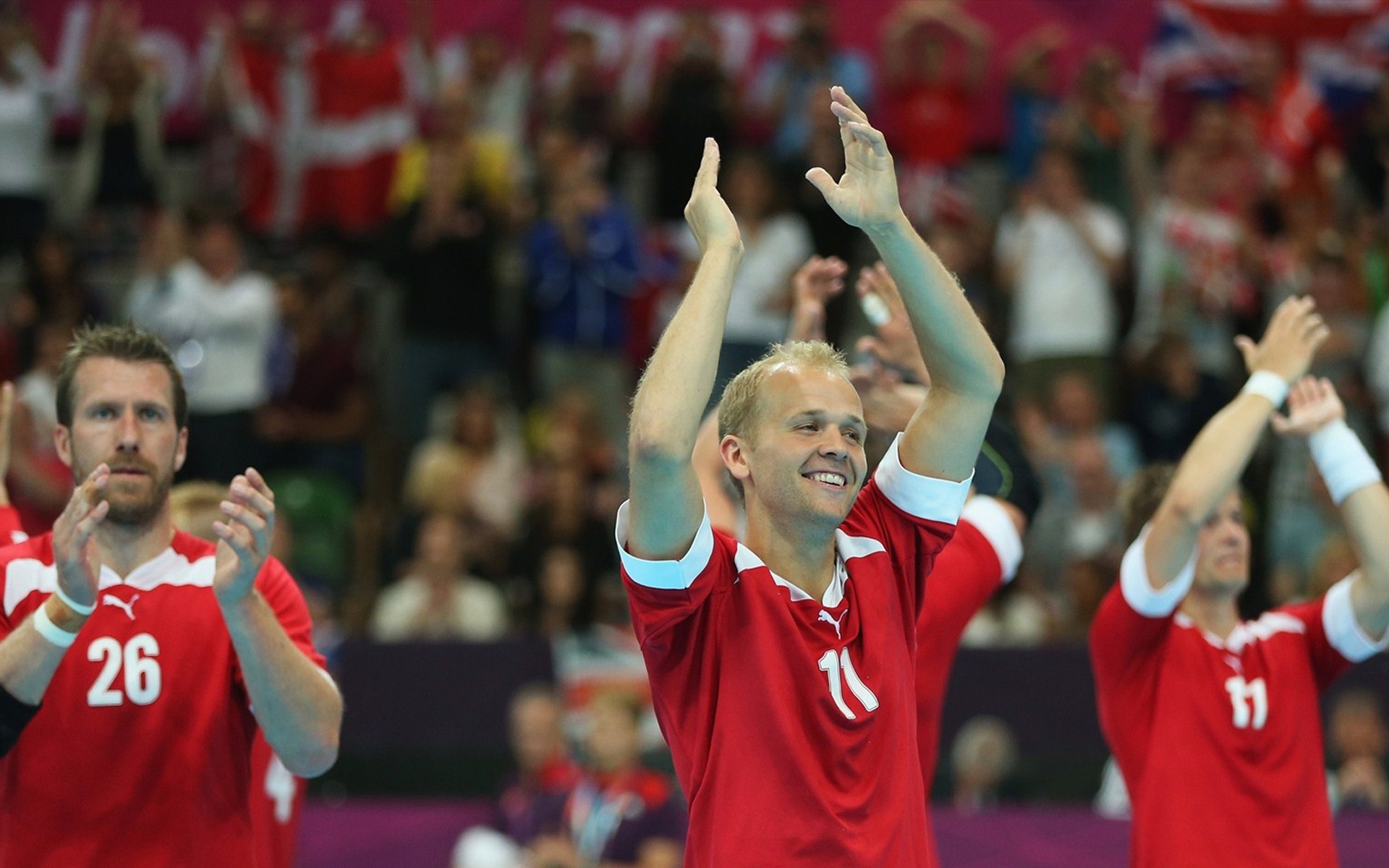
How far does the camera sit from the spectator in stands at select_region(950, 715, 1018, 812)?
396 inches

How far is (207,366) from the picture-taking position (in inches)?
500

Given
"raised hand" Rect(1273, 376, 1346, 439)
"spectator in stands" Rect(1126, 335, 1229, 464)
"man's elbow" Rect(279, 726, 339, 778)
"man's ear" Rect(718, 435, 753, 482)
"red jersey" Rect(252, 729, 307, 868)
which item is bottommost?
"red jersey" Rect(252, 729, 307, 868)

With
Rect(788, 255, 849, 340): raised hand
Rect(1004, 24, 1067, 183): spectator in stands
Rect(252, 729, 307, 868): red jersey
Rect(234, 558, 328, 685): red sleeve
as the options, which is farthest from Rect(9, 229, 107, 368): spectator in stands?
Rect(788, 255, 849, 340): raised hand

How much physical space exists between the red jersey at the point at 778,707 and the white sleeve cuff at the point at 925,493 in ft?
0.11

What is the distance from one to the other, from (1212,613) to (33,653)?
3.67 metres

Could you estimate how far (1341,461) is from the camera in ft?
18.8

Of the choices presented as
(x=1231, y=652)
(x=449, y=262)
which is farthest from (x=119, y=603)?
(x=449, y=262)

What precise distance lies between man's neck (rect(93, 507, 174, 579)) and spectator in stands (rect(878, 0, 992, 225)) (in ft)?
30.9

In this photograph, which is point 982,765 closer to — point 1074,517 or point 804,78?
point 1074,517

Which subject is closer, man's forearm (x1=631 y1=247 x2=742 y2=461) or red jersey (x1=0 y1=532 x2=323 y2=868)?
man's forearm (x1=631 y1=247 x2=742 y2=461)

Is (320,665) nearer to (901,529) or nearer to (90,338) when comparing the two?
(90,338)

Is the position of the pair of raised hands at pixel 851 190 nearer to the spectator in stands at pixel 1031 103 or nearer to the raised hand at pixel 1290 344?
the raised hand at pixel 1290 344

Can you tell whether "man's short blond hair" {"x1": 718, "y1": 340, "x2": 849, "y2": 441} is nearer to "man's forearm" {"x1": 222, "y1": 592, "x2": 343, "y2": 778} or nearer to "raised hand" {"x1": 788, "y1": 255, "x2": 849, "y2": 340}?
"raised hand" {"x1": 788, "y1": 255, "x2": 849, "y2": 340}

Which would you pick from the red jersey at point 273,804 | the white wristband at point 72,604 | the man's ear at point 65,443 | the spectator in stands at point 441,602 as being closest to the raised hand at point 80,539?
the white wristband at point 72,604
